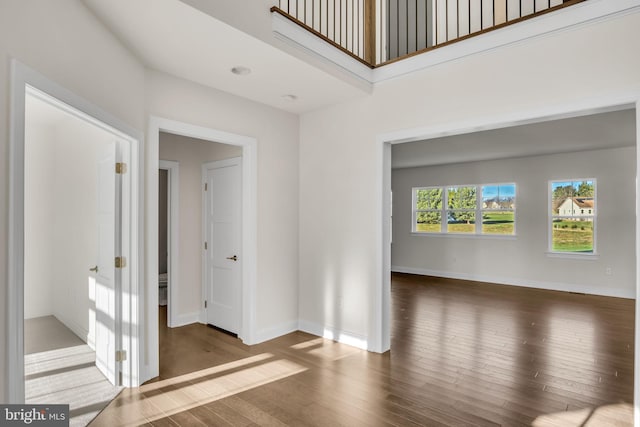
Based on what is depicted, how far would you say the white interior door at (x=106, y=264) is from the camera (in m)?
3.00

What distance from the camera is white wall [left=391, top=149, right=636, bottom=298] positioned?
256 inches

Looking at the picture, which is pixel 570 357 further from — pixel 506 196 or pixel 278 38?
pixel 506 196

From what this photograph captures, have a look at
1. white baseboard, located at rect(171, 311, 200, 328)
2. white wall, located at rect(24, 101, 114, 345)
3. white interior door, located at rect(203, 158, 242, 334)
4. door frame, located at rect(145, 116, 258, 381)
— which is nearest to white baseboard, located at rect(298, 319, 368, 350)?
door frame, located at rect(145, 116, 258, 381)

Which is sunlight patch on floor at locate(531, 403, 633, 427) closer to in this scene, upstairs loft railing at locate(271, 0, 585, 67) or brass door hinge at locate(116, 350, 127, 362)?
upstairs loft railing at locate(271, 0, 585, 67)

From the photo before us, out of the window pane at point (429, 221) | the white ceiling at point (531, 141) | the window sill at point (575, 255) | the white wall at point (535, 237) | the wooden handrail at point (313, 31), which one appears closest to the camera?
the wooden handrail at point (313, 31)

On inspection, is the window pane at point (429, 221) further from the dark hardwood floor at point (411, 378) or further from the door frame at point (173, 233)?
the door frame at point (173, 233)

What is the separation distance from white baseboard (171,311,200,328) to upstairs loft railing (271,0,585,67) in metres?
3.73

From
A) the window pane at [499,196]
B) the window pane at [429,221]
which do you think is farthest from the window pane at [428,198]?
the window pane at [499,196]

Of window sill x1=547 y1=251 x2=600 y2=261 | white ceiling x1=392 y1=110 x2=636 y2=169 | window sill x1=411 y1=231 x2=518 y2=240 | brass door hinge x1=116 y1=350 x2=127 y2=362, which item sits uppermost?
white ceiling x1=392 y1=110 x2=636 y2=169

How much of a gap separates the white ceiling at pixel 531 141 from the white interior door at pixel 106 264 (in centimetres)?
444

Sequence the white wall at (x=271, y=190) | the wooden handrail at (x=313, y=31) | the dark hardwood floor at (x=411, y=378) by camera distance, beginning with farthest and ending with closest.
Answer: the white wall at (x=271, y=190), the wooden handrail at (x=313, y=31), the dark hardwood floor at (x=411, y=378)

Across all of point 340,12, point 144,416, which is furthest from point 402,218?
point 144,416

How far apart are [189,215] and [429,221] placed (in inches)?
236

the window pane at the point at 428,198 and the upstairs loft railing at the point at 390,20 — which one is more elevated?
the upstairs loft railing at the point at 390,20
